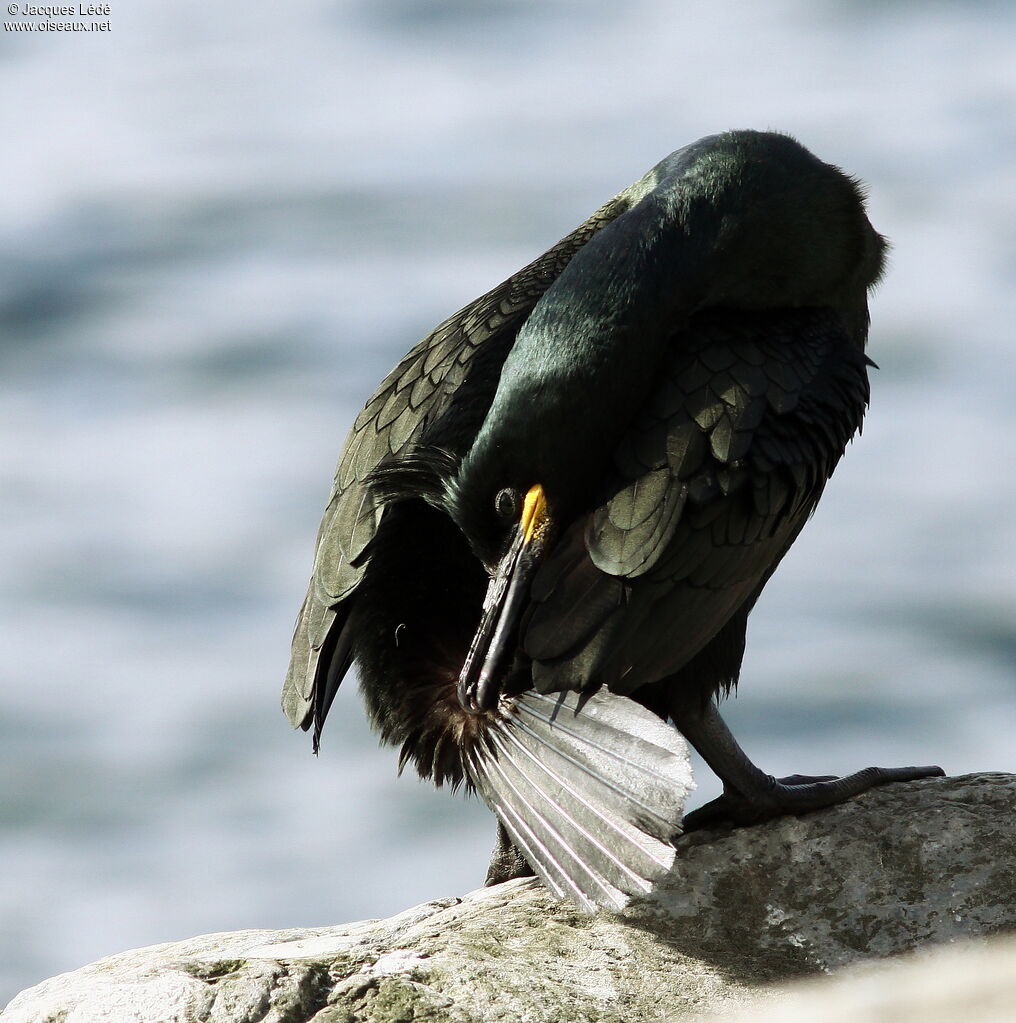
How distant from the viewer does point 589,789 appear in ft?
14.7

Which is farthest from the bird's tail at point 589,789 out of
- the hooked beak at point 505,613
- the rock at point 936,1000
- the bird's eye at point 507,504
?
the rock at point 936,1000

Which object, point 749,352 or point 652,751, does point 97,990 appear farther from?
point 749,352

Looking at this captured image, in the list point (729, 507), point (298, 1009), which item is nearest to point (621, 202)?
point (729, 507)

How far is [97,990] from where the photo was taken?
162 inches

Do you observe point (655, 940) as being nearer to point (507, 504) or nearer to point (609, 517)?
point (609, 517)

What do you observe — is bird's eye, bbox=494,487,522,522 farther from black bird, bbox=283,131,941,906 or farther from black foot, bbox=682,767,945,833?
black foot, bbox=682,767,945,833

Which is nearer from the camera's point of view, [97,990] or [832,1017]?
[832,1017]

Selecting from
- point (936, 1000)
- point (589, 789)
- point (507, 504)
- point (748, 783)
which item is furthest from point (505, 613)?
point (936, 1000)

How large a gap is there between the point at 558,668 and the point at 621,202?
7.49 feet

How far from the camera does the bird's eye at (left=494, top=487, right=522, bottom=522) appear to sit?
4762mm

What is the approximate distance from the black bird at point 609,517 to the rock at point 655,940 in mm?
209

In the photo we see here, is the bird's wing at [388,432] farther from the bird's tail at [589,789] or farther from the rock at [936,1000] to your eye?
the rock at [936,1000]

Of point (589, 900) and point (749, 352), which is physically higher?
point (749, 352)

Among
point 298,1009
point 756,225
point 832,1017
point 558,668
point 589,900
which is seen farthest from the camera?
point 756,225
